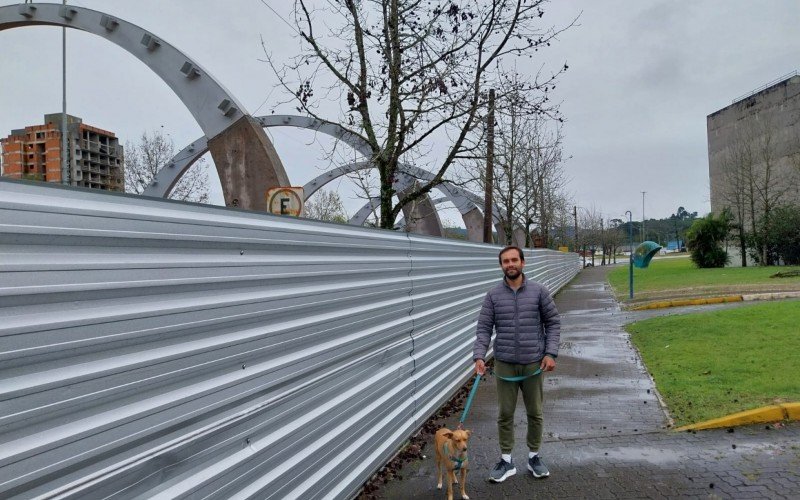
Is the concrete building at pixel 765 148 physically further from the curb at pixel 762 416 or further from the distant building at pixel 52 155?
the distant building at pixel 52 155

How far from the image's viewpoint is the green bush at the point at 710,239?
40.9 m

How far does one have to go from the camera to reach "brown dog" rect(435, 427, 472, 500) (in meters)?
4.38

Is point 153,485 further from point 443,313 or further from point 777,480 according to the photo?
point 443,313

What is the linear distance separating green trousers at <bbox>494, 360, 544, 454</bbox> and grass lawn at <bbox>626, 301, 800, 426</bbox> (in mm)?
2025

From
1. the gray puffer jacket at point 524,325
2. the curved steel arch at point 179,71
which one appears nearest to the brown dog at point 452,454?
the gray puffer jacket at point 524,325

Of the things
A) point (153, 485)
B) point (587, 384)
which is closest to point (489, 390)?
point (587, 384)

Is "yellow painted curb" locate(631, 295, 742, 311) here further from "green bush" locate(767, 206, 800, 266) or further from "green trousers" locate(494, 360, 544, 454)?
"green bush" locate(767, 206, 800, 266)

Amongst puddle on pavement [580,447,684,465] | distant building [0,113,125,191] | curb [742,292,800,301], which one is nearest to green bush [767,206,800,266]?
curb [742,292,800,301]

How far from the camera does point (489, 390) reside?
838 cm

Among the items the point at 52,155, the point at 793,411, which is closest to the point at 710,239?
the point at 793,411

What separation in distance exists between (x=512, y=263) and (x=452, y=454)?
147 cm

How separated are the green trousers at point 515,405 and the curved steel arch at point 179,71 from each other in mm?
11777

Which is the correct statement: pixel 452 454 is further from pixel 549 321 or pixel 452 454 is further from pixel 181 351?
pixel 181 351

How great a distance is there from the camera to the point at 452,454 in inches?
174
